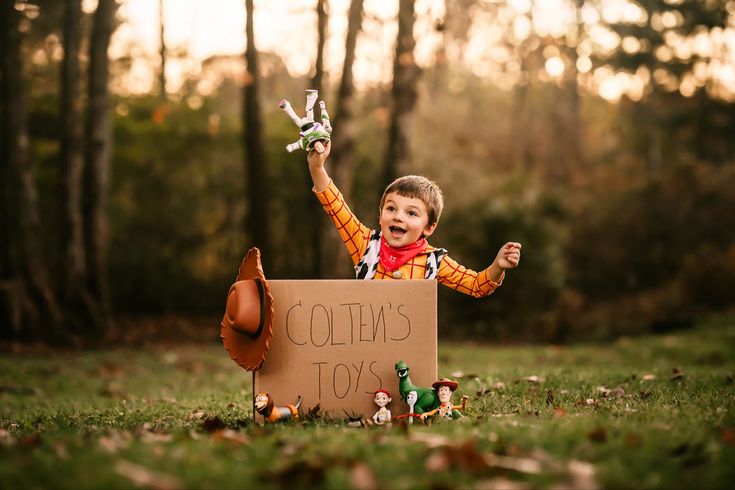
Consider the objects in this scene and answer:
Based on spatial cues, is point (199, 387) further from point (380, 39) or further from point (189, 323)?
point (380, 39)

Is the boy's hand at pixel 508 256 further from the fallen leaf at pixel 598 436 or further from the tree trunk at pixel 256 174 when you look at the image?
the tree trunk at pixel 256 174

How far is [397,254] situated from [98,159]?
11052 millimetres

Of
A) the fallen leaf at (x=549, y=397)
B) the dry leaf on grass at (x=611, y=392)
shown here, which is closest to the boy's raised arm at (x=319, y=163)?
the fallen leaf at (x=549, y=397)

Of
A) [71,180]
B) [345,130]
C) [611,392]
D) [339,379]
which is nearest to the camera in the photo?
[339,379]

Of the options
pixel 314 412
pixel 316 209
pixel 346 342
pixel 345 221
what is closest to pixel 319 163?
pixel 345 221

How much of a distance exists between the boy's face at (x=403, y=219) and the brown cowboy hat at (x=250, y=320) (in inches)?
35.5

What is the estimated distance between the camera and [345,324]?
4.65 meters

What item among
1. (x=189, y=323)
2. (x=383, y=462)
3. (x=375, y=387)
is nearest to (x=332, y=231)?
(x=189, y=323)

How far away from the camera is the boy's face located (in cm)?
502

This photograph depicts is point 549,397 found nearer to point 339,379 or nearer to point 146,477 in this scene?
point 339,379

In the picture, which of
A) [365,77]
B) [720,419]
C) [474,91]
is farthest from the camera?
[474,91]

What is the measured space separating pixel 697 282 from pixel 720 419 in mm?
15519

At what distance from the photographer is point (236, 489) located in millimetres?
2963

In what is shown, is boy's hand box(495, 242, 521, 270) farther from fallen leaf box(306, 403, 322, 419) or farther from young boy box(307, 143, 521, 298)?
fallen leaf box(306, 403, 322, 419)
